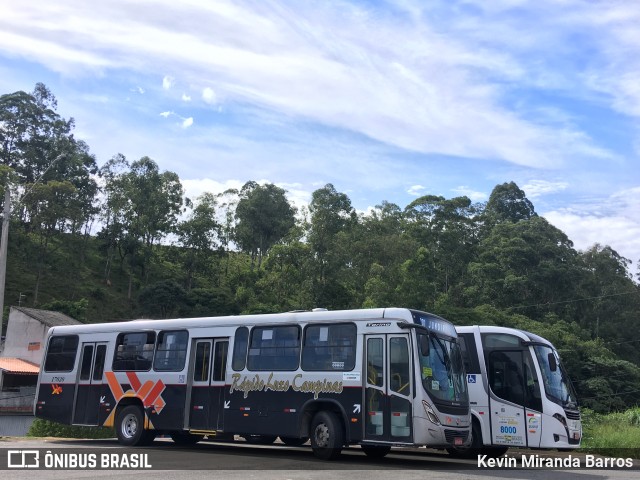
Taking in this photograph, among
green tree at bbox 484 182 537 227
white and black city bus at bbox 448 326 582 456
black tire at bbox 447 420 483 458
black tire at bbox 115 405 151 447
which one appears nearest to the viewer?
white and black city bus at bbox 448 326 582 456

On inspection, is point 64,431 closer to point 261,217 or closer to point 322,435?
point 322,435

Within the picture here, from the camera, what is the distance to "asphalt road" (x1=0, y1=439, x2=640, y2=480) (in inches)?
449

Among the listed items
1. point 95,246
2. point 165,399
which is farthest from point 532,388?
point 95,246

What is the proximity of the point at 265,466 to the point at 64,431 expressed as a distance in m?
11.8

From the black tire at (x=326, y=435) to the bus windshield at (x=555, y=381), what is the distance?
17.7 feet

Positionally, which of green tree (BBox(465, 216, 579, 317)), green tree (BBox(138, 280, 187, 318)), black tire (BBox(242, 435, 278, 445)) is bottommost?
black tire (BBox(242, 435, 278, 445))

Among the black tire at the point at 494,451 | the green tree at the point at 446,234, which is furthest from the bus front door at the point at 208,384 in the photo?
the green tree at the point at 446,234

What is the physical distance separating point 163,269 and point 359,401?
2181 inches

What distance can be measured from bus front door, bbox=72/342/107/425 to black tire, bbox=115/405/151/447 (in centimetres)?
84

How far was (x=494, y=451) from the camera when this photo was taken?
1783cm

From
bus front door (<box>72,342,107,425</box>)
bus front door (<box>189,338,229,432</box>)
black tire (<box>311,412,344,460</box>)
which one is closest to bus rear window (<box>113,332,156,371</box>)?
bus front door (<box>72,342,107,425</box>)

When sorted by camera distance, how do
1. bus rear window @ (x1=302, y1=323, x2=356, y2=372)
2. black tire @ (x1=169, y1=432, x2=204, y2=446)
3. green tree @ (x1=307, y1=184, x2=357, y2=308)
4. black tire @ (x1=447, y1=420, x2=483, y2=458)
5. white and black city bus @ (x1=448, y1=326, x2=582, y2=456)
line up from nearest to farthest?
bus rear window @ (x1=302, y1=323, x2=356, y2=372) < white and black city bus @ (x1=448, y1=326, x2=582, y2=456) < black tire @ (x1=447, y1=420, x2=483, y2=458) < black tire @ (x1=169, y1=432, x2=204, y2=446) < green tree @ (x1=307, y1=184, x2=357, y2=308)

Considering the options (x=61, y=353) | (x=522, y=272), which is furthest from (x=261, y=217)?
(x=61, y=353)

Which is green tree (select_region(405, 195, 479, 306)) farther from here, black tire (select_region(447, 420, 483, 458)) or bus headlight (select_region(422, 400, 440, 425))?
bus headlight (select_region(422, 400, 440, 425))
